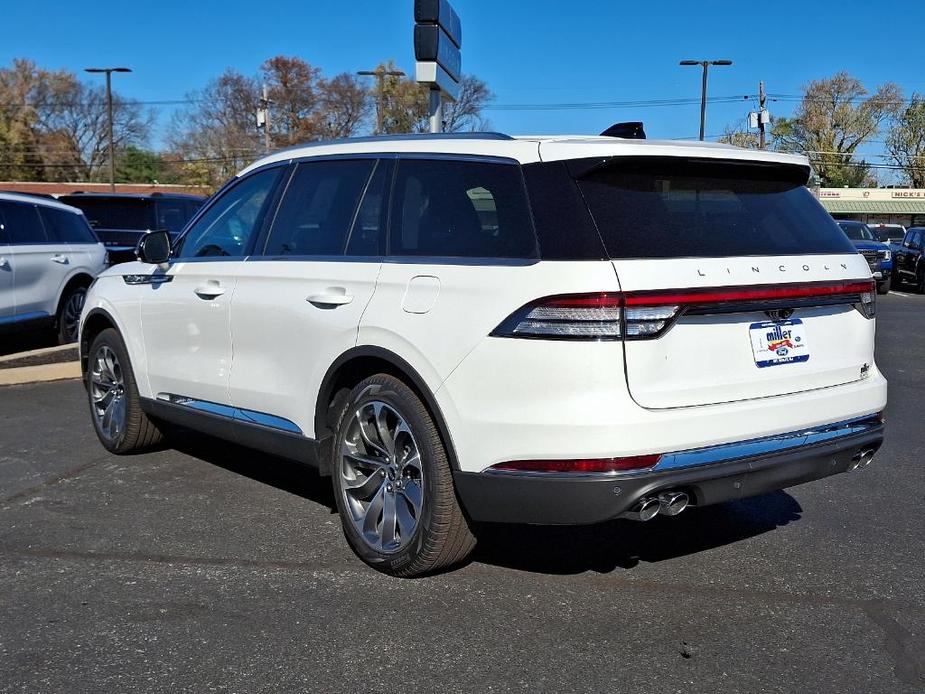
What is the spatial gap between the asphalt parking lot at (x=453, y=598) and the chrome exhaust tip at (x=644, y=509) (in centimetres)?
43

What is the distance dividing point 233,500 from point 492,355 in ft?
7.94

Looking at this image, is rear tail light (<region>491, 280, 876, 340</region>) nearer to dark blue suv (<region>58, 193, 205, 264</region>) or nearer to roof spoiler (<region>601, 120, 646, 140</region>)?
roof spoiler (<region>601, 120, 646, 140</region>)

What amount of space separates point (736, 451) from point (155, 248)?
3517 millimetres

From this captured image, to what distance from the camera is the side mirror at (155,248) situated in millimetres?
5656

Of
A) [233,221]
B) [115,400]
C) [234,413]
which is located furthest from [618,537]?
[115,400]

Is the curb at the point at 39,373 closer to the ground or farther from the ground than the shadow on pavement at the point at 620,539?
closer to the ground

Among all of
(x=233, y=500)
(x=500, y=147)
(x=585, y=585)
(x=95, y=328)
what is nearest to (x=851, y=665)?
(x=585, y=585)

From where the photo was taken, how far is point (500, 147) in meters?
3.96

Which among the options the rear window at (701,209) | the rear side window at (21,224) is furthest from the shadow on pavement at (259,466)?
the rear side window at (21,224)

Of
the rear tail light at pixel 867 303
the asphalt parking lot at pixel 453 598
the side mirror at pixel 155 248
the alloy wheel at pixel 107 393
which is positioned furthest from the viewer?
the alloy wheel at pixel 107 393

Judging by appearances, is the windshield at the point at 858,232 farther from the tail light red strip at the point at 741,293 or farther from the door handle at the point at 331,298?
the door handle at the point at 331,298

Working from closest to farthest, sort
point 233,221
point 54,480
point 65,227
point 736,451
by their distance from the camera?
point 736,451 < point 233,221 < point 54,480 < point 65,227

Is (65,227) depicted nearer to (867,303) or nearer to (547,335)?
(547,335)

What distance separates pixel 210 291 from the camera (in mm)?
5219
